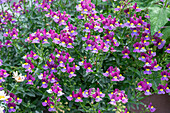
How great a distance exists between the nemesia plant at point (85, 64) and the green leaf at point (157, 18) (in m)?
0.13

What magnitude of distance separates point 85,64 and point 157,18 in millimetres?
767

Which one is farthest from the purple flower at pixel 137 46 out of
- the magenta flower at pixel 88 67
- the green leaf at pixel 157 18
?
the magenta flower at pixel 88 67

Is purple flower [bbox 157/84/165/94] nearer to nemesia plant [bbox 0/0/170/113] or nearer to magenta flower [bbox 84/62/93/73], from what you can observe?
nemesia plant [bbox 0/0/170/113]

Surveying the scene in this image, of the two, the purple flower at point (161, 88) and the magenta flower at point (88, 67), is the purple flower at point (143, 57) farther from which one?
the magenta flower at point (88, 67)

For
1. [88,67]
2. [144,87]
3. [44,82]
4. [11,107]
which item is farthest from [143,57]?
[11,107]

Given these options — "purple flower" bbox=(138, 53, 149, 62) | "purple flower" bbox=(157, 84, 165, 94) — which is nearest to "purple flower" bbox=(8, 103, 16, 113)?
"purple flower" bbox=(138, 53, 149, 62)

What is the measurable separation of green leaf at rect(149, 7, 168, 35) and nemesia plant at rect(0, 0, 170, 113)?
129 mm

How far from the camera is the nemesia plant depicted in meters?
2.07

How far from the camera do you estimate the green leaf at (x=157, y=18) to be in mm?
2131

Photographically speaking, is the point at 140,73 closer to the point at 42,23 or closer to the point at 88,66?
the point at 88,66

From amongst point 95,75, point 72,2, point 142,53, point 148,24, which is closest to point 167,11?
point 148,24

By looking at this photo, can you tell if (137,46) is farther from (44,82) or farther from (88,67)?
(44,82)

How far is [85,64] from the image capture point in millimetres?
2049

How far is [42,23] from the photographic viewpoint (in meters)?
2.66
